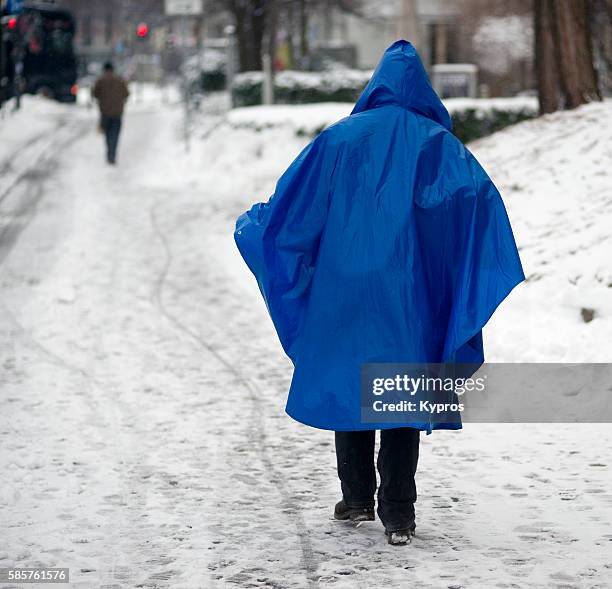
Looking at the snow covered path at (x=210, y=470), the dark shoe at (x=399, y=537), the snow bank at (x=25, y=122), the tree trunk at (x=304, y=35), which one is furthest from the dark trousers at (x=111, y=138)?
the tree trunk at (x=304, y=35)

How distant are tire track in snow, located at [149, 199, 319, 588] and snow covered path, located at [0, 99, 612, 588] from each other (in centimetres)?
1

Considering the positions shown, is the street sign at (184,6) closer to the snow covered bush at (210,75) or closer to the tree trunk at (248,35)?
the tree trunk at (248,35)

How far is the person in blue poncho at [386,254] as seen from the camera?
14.5 feet

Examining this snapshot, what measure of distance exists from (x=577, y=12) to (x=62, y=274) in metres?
6.39

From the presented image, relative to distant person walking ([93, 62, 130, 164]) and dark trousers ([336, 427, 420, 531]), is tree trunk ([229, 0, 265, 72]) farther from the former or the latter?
dark trousers ([336, 427, 420, 531])

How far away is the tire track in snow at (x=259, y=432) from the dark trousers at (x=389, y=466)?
29 centimetres

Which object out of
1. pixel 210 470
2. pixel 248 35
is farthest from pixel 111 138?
pixel 210 470

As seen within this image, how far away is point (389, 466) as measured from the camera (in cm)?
459

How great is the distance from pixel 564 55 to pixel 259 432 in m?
8.87

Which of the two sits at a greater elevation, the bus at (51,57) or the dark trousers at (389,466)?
the bus at (51,57)

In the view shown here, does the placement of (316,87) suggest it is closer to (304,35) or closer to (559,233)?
(559,233)

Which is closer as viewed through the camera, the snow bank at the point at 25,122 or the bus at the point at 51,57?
the snow bank at the point at 25,122

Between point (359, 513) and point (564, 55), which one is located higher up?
point (564, 55)

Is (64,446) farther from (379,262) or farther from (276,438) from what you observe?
(379,262)
